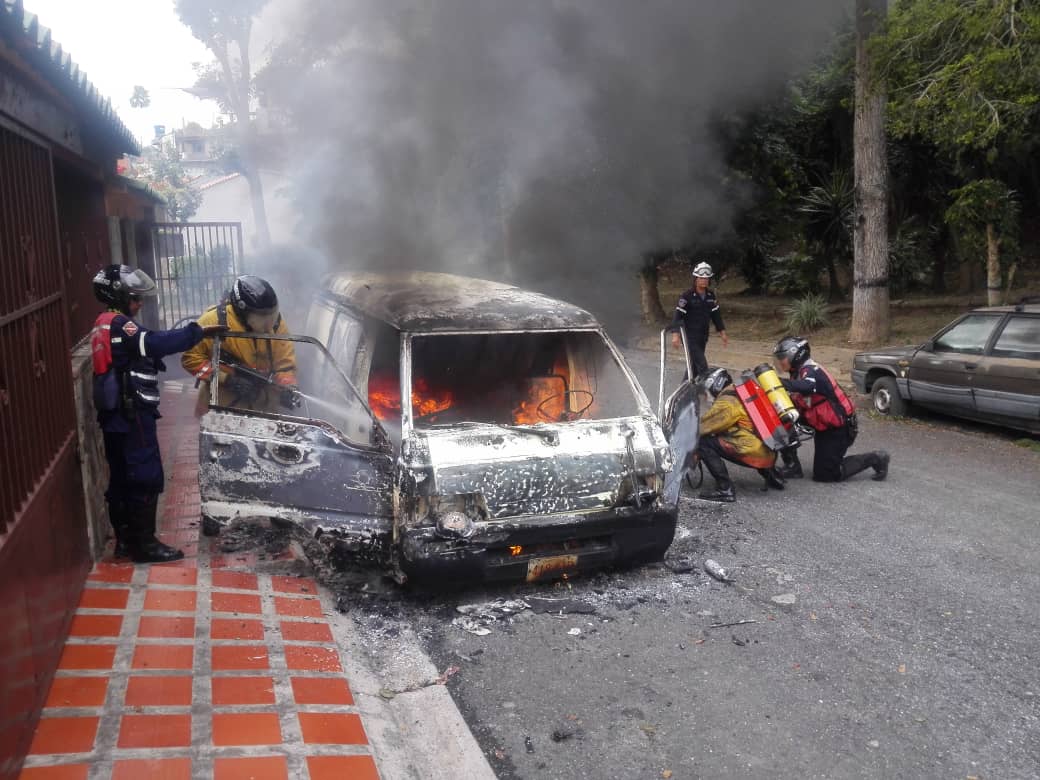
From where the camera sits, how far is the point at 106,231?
28.2 feet

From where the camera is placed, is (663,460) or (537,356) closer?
(663,460)

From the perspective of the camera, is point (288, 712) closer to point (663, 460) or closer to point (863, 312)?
point (663, 460)

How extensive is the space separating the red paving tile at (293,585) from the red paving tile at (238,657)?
2.37ft

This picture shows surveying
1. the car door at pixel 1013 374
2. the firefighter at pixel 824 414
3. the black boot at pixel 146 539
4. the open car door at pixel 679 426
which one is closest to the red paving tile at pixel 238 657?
the black boot at pixel 146 539

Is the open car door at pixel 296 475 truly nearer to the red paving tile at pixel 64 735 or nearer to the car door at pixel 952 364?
the red paving tile at pixel 64 735

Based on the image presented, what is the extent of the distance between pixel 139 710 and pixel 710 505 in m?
4.11

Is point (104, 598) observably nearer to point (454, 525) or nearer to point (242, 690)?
point (242, 690)

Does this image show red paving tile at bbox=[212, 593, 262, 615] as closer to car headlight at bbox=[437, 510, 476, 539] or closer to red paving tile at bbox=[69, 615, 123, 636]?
red paving tile at bbox=[69, 615, 123, 636]

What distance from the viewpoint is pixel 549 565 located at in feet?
14.4

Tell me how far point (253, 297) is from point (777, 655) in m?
3.62

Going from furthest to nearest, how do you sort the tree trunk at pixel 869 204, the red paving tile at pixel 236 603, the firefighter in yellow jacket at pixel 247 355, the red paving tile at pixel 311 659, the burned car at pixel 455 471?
1. the tree trunk at pixel 869 204
2. the firefighter in yellow jacket at pixel 247 355
3. the burned car at pixel 455 471
4. the red paving tile at pixel 236 603
5. the red paving tile at pixel 311 659

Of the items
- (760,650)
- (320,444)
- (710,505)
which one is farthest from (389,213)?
(760,650)

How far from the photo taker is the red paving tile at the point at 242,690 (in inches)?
127

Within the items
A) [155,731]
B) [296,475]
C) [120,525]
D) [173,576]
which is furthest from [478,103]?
[155,731]
